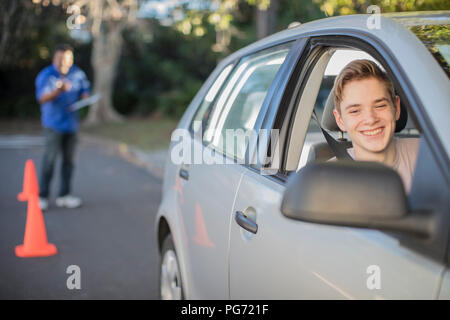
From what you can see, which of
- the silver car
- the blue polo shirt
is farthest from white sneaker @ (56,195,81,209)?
the silver car

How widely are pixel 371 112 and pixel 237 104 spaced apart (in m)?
1.07

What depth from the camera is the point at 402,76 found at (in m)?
1.73

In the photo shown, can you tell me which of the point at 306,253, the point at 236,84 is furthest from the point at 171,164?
the point at 306,253

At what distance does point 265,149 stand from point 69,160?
5946 mm

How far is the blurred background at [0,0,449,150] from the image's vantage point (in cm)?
1803

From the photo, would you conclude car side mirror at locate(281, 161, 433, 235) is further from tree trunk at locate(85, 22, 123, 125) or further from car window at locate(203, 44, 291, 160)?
tree trunk at locate(85, 22, 123, 125)

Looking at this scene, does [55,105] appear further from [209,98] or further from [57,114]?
[209,98]

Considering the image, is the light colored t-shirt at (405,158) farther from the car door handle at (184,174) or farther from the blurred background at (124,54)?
the blurred background at (124,54)

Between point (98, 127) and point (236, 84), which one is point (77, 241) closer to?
point (236, 84)

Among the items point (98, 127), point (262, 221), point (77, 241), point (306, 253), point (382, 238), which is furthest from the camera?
point (98, 127)

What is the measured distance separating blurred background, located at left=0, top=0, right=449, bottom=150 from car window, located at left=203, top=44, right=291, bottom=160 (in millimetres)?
7497

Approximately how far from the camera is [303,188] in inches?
56.0

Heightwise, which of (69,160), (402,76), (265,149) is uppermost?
(402,76)

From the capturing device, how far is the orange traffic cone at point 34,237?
18.7 feet
